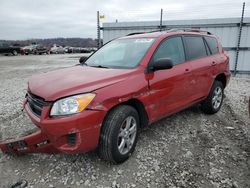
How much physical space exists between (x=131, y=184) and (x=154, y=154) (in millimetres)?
774

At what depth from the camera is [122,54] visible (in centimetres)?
383

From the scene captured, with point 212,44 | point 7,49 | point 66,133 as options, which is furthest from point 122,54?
point 7,49

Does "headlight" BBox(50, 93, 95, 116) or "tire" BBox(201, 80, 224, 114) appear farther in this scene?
"tire" BBox(201, 80, 224, 114)

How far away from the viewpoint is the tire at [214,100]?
15.8 feet

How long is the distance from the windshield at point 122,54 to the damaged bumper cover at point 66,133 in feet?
3.78

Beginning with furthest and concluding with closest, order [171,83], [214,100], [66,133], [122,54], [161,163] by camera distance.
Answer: [214,100] < [122,54] < [171,83] < [161,163] < [66,133]

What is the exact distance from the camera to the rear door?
13.8ft

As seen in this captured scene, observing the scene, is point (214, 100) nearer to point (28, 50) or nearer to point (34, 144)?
point (34, 144)

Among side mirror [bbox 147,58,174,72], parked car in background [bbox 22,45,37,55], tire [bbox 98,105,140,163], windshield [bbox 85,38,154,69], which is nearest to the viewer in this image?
tire [bbox 98,105,140,163]

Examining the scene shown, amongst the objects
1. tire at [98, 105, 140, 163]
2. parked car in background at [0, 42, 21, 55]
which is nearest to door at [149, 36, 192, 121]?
tire at [98, 105, 140, 163]

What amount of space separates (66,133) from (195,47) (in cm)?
313

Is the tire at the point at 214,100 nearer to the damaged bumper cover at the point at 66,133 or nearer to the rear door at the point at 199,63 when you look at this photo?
the rear door at the point at 199,63

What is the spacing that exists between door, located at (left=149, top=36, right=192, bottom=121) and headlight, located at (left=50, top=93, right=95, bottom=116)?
1122 millimetres

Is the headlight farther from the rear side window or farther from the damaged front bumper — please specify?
the rear side window
